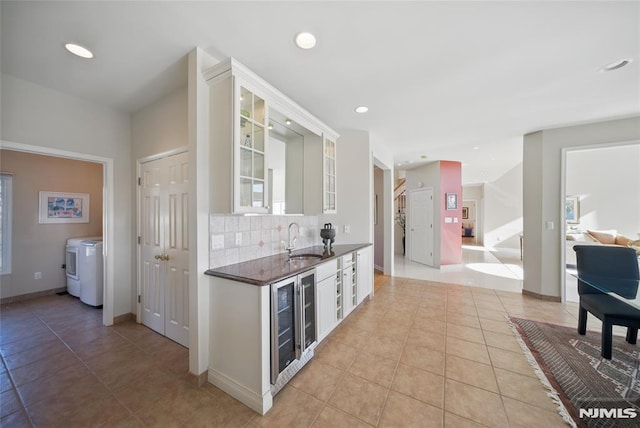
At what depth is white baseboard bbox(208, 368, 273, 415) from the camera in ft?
5.10

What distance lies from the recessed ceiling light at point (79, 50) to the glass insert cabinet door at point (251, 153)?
128 cm

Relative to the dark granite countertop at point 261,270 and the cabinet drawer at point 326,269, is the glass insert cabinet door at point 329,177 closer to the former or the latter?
the cabinet drawer at point 326,269

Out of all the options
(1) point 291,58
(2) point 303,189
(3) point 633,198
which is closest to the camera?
(1) point 291,58

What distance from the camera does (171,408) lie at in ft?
5.17

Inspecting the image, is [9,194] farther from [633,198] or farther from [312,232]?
[633,198]

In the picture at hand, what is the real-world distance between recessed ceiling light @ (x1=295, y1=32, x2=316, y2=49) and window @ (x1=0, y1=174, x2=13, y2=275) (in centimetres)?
486

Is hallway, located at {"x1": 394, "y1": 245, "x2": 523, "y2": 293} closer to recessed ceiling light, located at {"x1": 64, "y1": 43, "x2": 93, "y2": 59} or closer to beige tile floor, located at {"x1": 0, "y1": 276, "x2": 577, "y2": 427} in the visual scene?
beige tile floor, located at {"x1": 0, "y1": 276, "x2": 577, "y2": 427}

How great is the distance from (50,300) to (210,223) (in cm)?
388

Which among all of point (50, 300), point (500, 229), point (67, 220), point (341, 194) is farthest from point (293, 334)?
point (500, 229)

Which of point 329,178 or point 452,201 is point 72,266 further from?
point 452,201

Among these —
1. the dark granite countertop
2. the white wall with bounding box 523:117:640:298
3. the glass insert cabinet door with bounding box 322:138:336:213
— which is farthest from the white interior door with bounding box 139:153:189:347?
the white wall with bounding box 523:117:640:298

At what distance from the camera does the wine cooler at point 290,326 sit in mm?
1631

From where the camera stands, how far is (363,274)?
3305 mm

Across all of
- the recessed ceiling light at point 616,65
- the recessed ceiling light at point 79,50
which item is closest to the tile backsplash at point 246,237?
the recessed ceiling light at point 79,50
